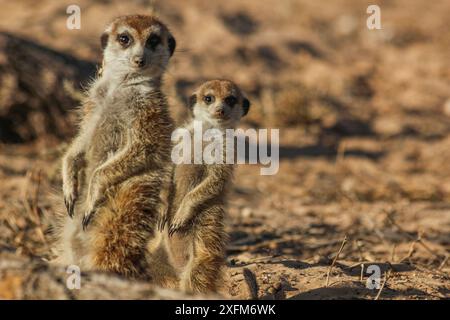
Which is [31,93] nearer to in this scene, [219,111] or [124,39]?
[219,111]

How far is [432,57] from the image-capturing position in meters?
9.90

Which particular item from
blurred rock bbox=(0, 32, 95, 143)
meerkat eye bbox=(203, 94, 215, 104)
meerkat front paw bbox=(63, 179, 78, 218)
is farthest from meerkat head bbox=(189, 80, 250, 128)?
blurred rock bbox=(0, 32, 95, 143)

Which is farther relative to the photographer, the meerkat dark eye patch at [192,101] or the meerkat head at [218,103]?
the meerkat dark eye patch at [192,101]

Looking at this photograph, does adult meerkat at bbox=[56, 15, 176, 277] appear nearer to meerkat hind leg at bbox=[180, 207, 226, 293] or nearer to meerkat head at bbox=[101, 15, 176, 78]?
meerkat head at bbox=[101, 15, 176, 78]

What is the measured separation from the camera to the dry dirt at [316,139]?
4.13 m

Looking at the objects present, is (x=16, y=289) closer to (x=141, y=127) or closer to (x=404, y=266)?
(x=141, y=127)

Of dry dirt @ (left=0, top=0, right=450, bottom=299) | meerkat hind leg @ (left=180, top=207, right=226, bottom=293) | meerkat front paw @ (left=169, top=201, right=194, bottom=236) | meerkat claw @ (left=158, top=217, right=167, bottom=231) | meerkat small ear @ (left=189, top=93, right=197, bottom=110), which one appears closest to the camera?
meerkat hind leg @ (left=180, top=207, right=226, bottom=293)

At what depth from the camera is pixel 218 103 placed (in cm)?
423

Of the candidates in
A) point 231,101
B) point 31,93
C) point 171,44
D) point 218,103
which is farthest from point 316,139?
point 171,44

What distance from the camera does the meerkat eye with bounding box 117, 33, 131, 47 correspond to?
147 inches

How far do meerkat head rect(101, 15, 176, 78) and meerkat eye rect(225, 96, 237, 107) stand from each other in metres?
0.57

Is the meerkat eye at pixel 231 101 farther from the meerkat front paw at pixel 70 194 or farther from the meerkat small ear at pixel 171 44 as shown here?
the meerkat front paw at pixel 70 194

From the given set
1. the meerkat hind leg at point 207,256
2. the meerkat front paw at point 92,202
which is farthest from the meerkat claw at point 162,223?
the meerkat front paw at point 92,202

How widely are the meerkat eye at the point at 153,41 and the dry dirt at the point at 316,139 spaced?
95 centimetres
